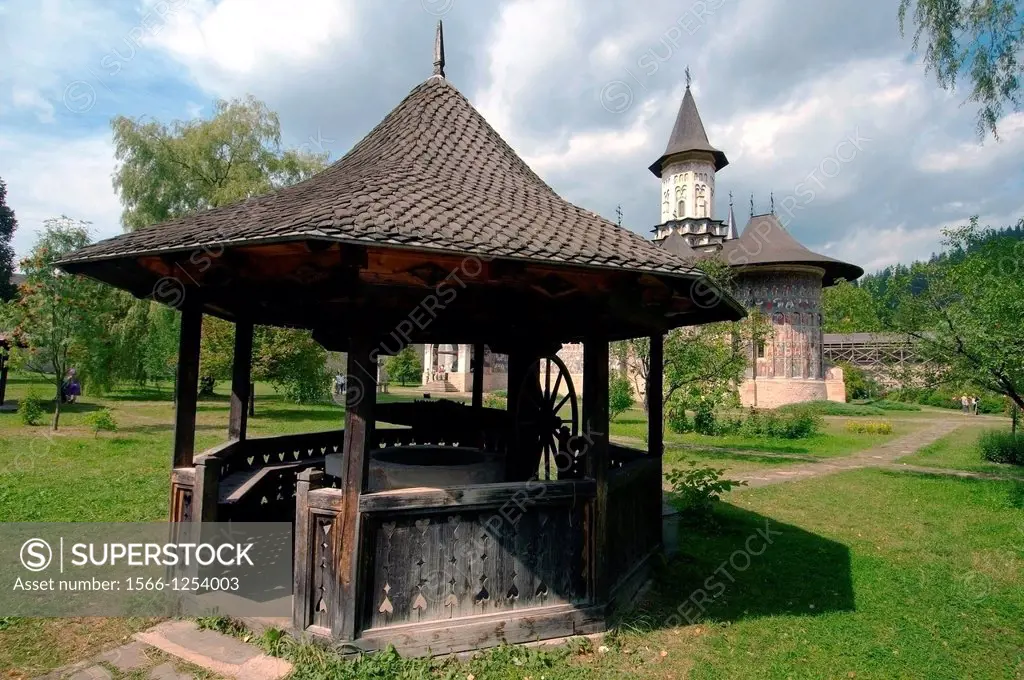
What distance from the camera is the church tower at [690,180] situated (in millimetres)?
40469

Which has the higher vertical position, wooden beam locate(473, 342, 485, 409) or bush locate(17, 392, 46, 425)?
wooden beam locate(473, 342, 485, 409)

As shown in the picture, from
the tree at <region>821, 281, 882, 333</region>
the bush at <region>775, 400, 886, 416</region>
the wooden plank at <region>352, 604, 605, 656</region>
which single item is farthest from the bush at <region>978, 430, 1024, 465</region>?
the tree at <region>821, 281, 882, 333</region>

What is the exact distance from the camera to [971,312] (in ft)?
34.3

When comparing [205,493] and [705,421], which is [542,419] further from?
[705,421]

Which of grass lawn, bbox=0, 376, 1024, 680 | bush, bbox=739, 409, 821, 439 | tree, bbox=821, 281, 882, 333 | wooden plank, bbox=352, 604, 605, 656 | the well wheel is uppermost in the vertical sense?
tree, bbox=821, 281, 882, 333

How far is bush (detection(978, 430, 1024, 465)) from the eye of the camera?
45.2ft

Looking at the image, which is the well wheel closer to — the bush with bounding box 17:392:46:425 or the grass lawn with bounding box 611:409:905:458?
the grass lawn with bounding box 611:409:905:458

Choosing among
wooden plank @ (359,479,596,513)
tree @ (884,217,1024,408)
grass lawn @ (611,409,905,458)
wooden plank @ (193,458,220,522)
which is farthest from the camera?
grass lawn @ (611,409,905,458)

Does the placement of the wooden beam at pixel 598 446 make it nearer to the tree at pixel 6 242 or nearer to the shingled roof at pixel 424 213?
the shingled roof at pixel 424 213

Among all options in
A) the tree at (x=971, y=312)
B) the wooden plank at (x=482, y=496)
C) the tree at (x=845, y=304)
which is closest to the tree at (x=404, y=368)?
the tree at (x=845, y=304)

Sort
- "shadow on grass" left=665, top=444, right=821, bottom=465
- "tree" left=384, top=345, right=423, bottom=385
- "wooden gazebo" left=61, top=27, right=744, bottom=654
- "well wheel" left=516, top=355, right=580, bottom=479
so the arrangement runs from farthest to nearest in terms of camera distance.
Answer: "tree" left=384, top=345, right=423, bottom=385 < "shadow on grass" left=665, top=444, right=821, bottom=465 < "well wheel" left=516, top=355, right=580, bottom=479 < "wooden gazebo" left=61, top=27, right=744, bottom=654

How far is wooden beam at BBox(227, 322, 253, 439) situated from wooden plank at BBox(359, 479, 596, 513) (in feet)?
8.21

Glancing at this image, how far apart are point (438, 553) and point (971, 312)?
11014 mm

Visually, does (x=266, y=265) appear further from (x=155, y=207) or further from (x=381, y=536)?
(x=155, y=207)
